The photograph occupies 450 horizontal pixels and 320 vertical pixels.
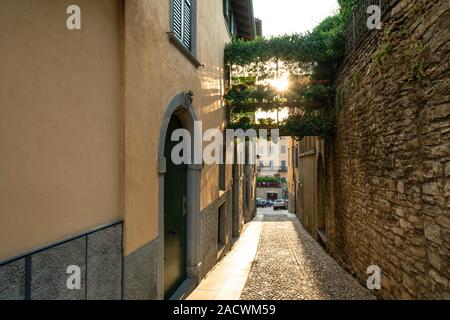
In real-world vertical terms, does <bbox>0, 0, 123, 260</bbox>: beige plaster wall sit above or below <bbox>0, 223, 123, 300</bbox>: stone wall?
above

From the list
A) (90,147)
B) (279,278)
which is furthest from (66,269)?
(279,278)

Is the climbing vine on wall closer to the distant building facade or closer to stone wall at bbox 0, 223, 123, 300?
the distant building facade

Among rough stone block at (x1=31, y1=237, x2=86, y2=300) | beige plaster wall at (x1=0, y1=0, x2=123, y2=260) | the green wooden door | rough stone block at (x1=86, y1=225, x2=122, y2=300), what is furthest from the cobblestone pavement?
beige plaster wall at (x1=0, y1=0, x2=123, y2=260)

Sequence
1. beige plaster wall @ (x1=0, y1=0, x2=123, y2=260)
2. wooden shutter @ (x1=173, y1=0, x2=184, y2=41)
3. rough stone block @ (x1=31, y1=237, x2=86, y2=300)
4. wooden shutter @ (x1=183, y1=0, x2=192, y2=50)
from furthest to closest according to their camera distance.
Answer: wooden shutter @ (x1=183, y1=0, x2=192, y2=50), wooden shutter @ (x1=173, y1=0, x2=184, y2=41), rough stone block @ (x1=31, y1=237, x2=86, y2=300), beige plaster wall @ (x1=0, y1=0, x2=123, y2=260)

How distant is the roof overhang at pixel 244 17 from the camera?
1291cm

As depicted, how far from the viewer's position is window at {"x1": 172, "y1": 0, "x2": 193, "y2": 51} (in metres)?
5.53

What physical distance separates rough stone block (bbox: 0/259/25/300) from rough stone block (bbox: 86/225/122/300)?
73 cm

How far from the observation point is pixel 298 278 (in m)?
6.98

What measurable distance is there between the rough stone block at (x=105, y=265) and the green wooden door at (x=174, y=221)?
1.95 meters

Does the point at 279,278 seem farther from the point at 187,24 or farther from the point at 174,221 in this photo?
the point at 187,24

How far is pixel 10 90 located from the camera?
197 cm
